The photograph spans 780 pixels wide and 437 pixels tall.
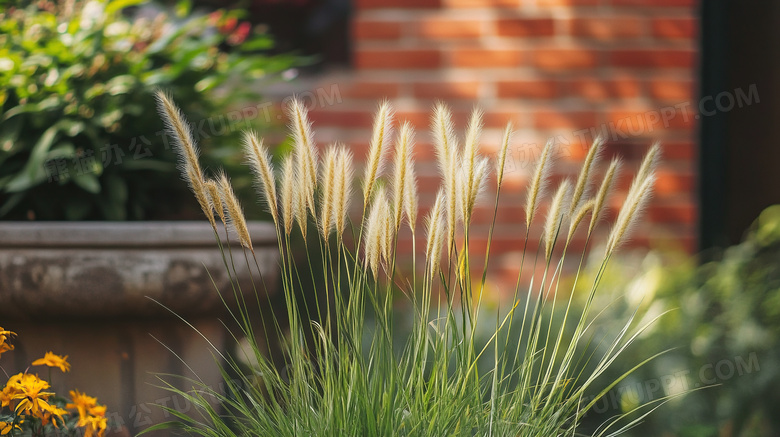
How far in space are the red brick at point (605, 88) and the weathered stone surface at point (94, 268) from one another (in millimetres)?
1522

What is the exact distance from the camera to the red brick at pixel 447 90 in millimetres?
2443

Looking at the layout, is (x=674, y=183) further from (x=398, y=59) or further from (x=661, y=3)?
(x=398, y=59)

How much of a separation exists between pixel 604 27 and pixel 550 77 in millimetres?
253

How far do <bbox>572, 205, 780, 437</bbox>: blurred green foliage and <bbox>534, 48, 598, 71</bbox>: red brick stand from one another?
3.07 ft

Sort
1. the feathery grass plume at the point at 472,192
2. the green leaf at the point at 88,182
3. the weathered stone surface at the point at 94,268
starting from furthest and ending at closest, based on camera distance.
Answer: the green leaf at the point at 88,182, the weathered stone surface at the point at 94,268, the feathery grass plume at the point at 472,192

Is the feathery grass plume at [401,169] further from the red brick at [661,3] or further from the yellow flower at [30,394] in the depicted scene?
the red brick at [661,3]

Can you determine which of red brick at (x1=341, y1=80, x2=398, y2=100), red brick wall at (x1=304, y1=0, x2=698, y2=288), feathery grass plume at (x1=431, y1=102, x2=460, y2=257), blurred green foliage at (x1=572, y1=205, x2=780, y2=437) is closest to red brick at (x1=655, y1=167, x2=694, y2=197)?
red brick wall at (x1=304, y1=0, x2=698, y2=288)

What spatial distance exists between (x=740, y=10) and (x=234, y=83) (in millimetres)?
1967

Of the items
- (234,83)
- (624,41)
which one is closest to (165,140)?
(234,83)

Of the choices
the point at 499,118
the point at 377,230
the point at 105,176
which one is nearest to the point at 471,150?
the point at 377,230

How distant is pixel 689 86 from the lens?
2447 mm

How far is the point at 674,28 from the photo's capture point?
96.1 inches

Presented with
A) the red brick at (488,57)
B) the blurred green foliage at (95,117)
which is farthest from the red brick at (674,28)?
the blurred green foliage at (95,117)

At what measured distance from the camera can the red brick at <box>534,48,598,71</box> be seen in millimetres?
2434
